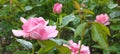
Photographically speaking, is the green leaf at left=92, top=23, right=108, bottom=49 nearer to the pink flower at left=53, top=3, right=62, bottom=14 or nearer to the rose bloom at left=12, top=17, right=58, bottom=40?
the rose bloom at left=12, top=17, right=58, bottom=40

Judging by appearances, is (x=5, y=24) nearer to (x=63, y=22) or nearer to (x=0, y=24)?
(x=0, y=24)

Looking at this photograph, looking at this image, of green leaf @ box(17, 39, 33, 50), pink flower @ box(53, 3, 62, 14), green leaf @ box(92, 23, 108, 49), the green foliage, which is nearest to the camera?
green leaf @ box(92, 23, 108, 49)

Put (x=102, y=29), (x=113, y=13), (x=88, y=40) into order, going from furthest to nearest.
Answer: (x=88, y=40), (x=113, y=13), (x=102, y=29)

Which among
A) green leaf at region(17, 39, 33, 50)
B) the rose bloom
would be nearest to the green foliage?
green leaf at region(17, 39, 33, 50)

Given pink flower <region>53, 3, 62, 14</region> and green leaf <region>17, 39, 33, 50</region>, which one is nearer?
green leaf <region>17, 39, 33, 50</region>

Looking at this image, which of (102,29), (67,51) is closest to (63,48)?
(67,51)

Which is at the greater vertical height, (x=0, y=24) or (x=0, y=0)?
(x=0, y=0)

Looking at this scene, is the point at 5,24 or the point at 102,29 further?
the point at 5,24

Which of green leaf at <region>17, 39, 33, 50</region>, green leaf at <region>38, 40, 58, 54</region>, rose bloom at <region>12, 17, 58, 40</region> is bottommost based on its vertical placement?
green leaf at <region>17, 39, 33, 50</region>

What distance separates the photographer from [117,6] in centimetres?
217

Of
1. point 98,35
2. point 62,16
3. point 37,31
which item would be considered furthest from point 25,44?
point 62,16

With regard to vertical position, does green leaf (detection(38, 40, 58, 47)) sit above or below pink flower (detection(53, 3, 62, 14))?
below

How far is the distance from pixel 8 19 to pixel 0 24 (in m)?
0.07

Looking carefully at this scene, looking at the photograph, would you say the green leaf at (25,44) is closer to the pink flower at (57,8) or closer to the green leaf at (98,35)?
the green leaf at (98,35)
